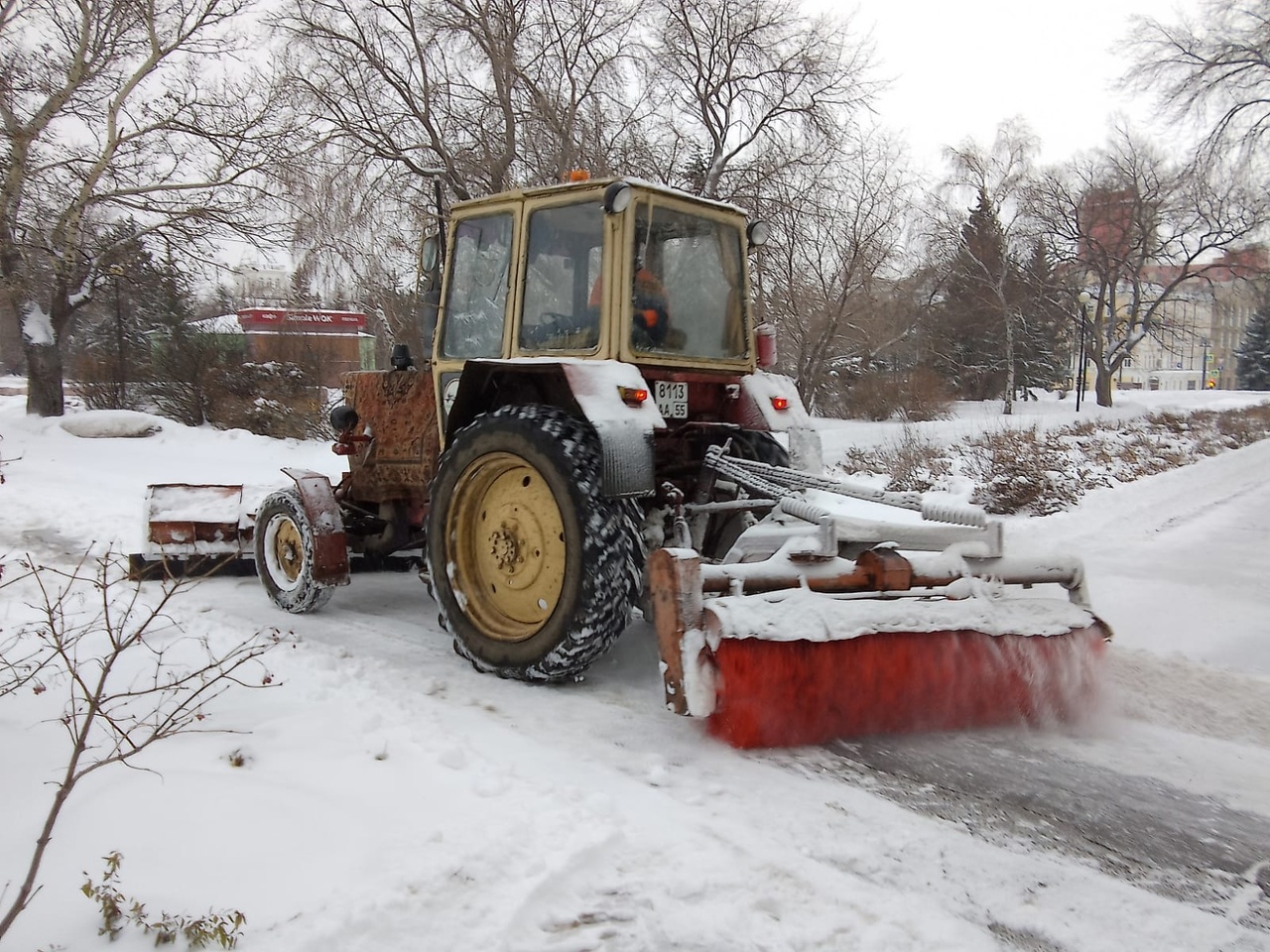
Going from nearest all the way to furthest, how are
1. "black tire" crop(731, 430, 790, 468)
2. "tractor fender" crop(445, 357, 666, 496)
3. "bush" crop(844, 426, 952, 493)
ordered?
"tractor fender" crop(445, 357, 666, 496) → "black tire" crop(731, 430, 790, 468) → "bush" crop(844, 426, 952, 493)

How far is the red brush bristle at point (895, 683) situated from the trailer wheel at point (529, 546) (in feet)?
2.55

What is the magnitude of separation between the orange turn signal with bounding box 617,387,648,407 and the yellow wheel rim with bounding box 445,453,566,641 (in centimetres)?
52

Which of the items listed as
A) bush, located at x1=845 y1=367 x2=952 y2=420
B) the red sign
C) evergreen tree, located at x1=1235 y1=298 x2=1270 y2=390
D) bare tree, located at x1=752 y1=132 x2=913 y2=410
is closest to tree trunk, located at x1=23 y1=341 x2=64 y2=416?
the red sign

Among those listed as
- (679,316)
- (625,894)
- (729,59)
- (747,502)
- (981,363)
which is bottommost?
(625,894)

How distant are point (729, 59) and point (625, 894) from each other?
18.6 meters

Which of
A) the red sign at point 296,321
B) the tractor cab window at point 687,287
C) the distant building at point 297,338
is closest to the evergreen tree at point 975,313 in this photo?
the red sign at point 296,321

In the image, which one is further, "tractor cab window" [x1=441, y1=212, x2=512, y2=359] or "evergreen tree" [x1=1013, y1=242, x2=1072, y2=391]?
"evergreen tree" [x1=1013, y1=242, x2=1072, y2=391]

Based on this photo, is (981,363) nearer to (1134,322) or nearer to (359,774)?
(1134,322)

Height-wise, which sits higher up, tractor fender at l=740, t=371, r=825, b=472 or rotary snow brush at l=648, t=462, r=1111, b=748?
tractor fender at l=740, t=371, r=825, b=472

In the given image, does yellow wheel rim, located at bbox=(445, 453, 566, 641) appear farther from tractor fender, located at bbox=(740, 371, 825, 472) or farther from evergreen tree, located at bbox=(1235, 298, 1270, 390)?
evergreen tree, located at bbox=(1235, 298, 1270, 390)

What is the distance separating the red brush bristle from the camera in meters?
3.48

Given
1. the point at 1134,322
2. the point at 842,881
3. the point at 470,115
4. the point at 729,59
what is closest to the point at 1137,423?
the point at 729,59

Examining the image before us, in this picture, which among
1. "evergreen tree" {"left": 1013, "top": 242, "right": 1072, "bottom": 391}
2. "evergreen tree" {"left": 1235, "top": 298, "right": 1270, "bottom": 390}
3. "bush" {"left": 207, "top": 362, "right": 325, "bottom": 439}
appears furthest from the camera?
"evergreen tree" {"left": 1235, "top": 298, "right": 1270, "bottom": 390}

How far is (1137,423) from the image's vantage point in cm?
2012
